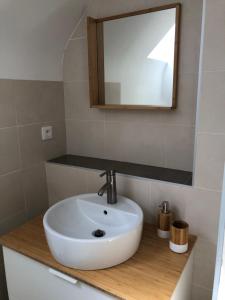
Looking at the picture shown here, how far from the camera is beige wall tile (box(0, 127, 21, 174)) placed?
52.0 inches

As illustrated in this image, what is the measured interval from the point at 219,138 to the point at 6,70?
113 centimetres

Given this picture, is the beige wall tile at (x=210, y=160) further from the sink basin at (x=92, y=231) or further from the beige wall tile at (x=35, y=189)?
the beige wall tile at (x=35, y=189)

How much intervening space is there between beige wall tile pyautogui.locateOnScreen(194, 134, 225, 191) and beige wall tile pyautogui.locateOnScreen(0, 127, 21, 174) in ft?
3.25

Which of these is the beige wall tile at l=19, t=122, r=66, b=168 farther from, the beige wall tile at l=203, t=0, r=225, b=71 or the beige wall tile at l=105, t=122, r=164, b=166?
the beige wall tile at l=203, t=0, r=225, b=71

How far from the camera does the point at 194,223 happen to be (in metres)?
1.14

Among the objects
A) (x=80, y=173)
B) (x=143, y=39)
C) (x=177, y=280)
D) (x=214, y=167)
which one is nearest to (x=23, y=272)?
(x=80, y=173)

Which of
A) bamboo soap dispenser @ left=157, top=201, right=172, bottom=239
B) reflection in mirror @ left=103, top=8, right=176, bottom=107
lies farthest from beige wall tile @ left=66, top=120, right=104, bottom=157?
bamboo soap dispenser @ left=157, top=201, right=172, bottom=239

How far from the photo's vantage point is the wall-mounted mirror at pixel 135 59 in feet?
4.12

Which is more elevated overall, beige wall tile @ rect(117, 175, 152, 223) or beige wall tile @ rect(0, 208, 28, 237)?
beige wall tile @ rect(117, 175, 152, 223)

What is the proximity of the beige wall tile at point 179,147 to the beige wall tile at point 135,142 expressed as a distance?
0.13ft

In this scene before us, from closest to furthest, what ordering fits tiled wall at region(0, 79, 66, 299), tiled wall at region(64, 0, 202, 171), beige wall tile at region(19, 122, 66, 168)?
1. tiled wall at region(64, 0, 202, 171)
2. tiled wall at region(0, 79, 66, 299)
3. beige wall tile at region(19, 122, 66, 168)

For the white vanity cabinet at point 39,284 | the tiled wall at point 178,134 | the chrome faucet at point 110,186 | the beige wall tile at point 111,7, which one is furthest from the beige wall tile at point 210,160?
the beige wall tile at point 111,7

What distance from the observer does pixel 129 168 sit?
1410mm

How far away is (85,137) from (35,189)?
0.47 m
